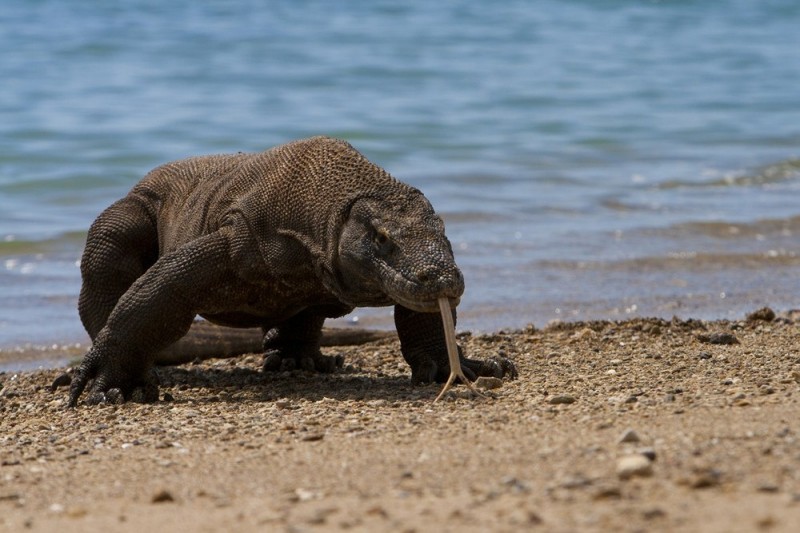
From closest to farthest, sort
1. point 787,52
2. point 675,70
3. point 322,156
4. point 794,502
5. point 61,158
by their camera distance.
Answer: point 794,502, point 322,156, point 61,158, point 675,70, point 787,52

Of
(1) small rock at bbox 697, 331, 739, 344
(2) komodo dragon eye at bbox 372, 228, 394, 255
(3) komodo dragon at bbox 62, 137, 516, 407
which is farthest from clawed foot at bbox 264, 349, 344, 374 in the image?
(1) small rock at bbox 697, 331, 739, 344

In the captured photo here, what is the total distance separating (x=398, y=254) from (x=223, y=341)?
11.8 ft

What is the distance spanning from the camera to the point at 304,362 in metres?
10.0

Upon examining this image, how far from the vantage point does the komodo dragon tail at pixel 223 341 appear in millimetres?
10797

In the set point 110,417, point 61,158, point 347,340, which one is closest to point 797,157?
Answer: point 61,158

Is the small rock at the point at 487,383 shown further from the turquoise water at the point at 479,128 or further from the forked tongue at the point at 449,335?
the turquoise water at the point at 479,128

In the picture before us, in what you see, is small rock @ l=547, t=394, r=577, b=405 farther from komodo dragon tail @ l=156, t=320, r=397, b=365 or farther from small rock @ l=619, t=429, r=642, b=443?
komodo dragon tail @ l=156, t=320, r=397, b=365

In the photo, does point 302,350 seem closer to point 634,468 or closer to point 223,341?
point 223,341

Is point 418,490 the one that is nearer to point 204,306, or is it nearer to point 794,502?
point 794,502

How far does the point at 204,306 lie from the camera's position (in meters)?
8.68

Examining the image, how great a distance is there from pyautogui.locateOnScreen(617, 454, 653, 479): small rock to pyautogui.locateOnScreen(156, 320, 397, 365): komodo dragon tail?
5.59 m

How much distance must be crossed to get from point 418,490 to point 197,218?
377 cm

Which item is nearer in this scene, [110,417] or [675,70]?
[110,417]

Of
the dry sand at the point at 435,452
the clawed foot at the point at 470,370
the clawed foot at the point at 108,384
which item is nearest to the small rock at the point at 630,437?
the dry sand at the point at 435,452
